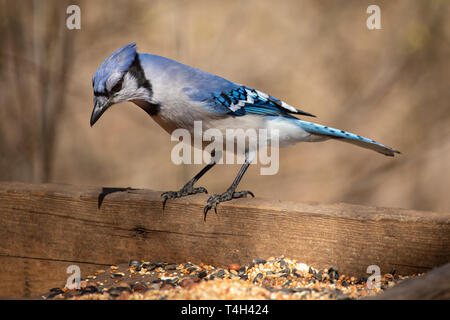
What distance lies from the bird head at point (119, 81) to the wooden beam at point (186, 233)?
0.48 meters

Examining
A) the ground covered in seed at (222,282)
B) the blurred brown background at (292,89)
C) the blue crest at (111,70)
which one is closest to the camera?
the ground covered in seed at (222,282)

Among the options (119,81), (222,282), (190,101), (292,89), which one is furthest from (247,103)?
(292,89)

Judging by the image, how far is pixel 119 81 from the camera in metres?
2.52

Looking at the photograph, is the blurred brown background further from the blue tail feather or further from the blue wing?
the blue tail feather

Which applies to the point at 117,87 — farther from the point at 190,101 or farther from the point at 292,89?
the point at 292,89

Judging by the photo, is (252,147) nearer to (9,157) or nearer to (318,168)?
(318,168)

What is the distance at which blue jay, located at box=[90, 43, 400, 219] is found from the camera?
253 cm

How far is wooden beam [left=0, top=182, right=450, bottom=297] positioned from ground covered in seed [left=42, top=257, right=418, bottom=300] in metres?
0.07

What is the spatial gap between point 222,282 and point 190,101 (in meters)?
1.07

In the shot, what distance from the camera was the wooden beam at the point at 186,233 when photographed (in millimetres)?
2273

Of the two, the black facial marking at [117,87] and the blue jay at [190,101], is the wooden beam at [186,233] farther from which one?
the black facial marking at [117,87]

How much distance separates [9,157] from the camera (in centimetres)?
510

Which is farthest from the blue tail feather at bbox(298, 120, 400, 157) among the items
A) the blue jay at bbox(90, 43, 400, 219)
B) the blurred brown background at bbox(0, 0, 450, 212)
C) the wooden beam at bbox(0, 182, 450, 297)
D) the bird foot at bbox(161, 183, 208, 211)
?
the blurred brown background at bbox(0, 0, 450, 212)

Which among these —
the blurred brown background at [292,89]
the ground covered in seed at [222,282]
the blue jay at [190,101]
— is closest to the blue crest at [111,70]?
the blue jay at [190,101]
